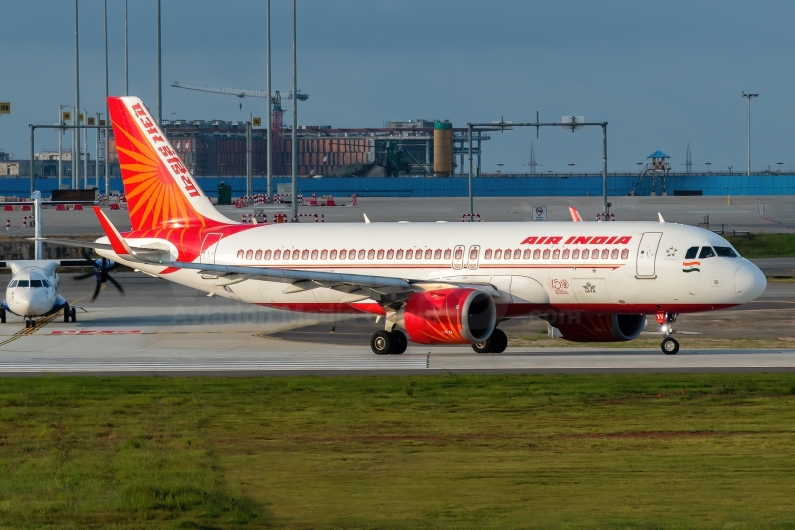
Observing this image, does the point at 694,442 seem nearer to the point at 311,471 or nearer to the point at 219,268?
the point at 311,471

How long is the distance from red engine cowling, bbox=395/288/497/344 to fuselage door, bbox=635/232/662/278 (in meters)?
4.47

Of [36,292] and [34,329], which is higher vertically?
[36,292]

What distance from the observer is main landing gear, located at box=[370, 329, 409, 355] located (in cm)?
3631

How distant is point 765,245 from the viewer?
273 feet

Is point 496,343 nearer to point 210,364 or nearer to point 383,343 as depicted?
point 383,343

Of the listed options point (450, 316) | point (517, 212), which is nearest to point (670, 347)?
point (450, 316)

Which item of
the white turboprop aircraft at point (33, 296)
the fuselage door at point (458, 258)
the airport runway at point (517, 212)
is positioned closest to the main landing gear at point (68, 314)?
the white turboprop aircraft at point (33, 296)

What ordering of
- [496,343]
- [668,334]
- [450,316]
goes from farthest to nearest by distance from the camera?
1. [496,343]
2. [668,334]
3. [450,316]

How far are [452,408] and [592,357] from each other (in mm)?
11144

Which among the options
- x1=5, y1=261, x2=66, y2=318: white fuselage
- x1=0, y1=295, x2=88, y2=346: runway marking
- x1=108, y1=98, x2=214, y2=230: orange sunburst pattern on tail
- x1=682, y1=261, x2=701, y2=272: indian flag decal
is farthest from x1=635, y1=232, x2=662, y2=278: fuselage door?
x1=5, y1=261, x2=66, y2=318: white fuselage

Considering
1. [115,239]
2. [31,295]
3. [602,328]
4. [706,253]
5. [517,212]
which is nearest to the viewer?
[706,253]

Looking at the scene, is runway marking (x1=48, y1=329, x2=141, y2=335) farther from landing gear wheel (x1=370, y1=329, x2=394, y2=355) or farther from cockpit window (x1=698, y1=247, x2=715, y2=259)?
cockpit window (x1=698, y1=247, x2=715, y2=259)

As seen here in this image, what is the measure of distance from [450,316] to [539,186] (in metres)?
144

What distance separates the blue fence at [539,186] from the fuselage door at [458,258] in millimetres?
130550
